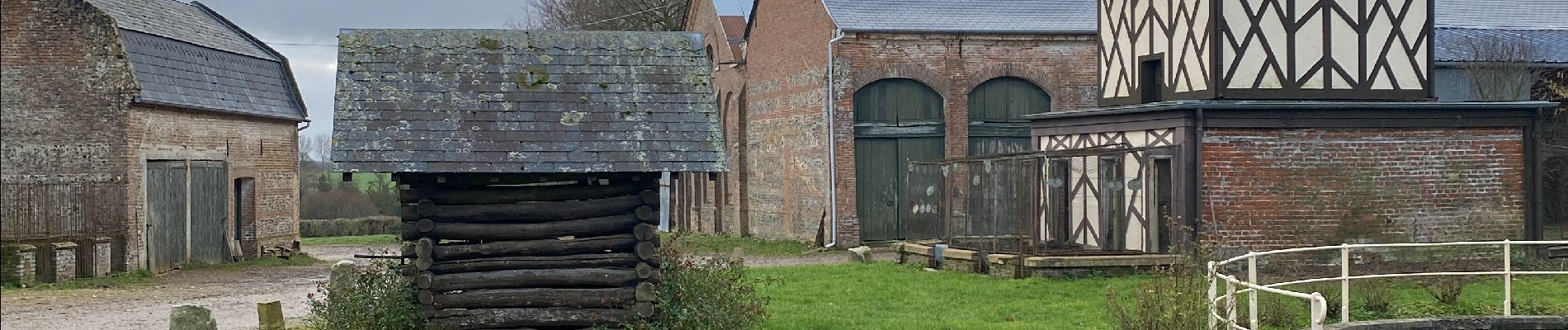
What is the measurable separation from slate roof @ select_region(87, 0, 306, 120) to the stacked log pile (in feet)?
38.6

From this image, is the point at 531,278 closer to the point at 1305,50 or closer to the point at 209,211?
the point at 1305,50

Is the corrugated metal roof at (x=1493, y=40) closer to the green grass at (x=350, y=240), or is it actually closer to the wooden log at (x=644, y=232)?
the wooden log at (x=644, y=232)

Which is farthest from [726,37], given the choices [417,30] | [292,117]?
[417,30]

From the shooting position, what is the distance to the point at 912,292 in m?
16.6

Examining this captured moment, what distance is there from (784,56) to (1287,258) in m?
13.0

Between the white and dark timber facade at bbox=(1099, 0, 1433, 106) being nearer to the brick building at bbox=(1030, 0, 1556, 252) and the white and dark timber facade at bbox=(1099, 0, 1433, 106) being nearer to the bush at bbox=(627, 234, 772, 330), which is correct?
the brick building at bbox=(1030, 0, 1556, 252)

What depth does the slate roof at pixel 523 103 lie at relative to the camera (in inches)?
413

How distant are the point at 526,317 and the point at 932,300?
18.9ft

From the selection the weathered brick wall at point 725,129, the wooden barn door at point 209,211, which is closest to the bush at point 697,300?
the wooden barn door at point 209,211

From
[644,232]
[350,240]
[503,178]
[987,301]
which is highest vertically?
[503,178]

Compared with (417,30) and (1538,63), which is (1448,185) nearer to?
(1538,63)

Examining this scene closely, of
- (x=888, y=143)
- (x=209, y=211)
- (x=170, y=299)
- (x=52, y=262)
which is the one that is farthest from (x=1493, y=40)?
(x=52, y=262)

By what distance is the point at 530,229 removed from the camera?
431 inches

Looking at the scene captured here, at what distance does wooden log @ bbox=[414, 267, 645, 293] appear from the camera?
10.9m
